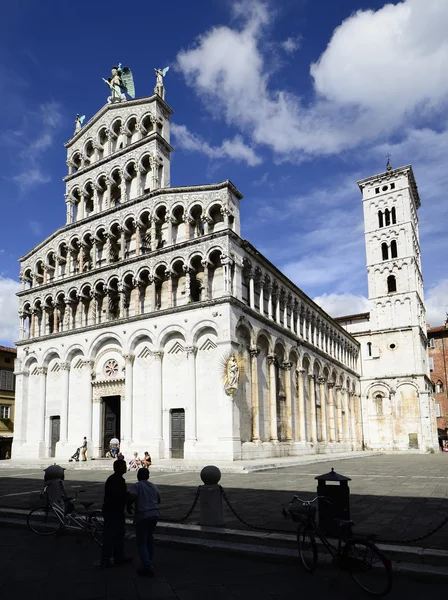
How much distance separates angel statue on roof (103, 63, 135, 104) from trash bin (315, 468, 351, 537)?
37.0 metres

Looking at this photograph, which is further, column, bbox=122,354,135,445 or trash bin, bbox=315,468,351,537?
column, bbox=122,354,135,445

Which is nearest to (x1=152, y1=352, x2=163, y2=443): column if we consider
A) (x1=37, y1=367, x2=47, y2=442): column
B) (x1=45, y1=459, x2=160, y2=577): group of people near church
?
(x1=37, y1=367, x2=47, y2=442): column

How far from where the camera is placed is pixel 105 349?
33312 millimetres

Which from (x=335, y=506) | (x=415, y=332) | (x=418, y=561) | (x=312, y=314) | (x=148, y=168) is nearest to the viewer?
(x=418, y=561)

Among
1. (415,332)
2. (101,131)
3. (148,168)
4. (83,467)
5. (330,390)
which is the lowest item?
(83,467)

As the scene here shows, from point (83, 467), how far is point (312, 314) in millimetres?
24490

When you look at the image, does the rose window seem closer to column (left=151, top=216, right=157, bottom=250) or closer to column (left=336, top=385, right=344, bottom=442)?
column (left=151, top=216, right=157, bottom=250)

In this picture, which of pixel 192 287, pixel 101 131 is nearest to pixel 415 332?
pixel 192 287

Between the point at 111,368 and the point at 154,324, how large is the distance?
4.74m

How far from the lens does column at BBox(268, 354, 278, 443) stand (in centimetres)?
3181

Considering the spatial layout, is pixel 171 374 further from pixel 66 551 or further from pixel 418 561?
pixel 418 561

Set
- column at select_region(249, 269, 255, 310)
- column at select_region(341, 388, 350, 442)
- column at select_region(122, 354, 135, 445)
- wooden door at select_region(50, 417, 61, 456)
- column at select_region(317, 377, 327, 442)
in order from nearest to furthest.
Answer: column at select_region(122, 354, 135, 445) < column at select_region(249, 269, 255, 310) < wooden door at select_region(50, 417, 61, 456) < column at select_region(317, 377, 327, 442) < column at select_region(341, 388, 350, 442)

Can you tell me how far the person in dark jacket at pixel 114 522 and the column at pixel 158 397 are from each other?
70.0 feet

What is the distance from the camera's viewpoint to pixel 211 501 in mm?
10250
